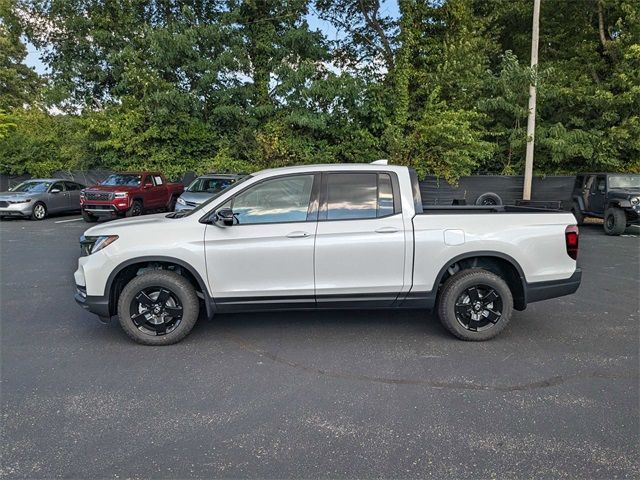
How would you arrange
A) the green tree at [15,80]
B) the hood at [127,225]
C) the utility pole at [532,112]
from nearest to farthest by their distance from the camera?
the hood at [127,225], the utility pole at [532,112], the green tree at [15,80]

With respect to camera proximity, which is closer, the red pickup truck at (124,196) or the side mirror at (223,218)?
the side mirror at (223,218)

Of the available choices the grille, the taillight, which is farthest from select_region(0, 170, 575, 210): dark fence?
the taillight

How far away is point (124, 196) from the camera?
46.3 ft

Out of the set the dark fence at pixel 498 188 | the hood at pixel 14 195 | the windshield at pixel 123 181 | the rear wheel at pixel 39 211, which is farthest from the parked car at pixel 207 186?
the dark fence at pixel 498 188

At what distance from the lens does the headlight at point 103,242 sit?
4.19 m

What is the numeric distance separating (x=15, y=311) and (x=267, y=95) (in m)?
15.4

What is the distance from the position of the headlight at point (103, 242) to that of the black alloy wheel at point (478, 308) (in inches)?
134

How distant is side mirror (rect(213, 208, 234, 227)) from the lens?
4.12 m

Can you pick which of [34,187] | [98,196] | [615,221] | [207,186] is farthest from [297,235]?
[34,187]

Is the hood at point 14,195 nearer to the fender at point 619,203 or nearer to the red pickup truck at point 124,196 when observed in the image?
the red pickup truck at point 124,196

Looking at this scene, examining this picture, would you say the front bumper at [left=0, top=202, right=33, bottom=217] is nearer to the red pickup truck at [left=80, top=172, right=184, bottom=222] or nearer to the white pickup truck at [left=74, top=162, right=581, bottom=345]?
the red pickup truck at [left=80, top=172, right=184, bottom=222]

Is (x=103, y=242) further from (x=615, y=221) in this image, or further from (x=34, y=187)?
(x=34, y=187)

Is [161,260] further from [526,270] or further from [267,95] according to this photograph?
[267,95]

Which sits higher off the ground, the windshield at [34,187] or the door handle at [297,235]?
the windshield at [34,187]
